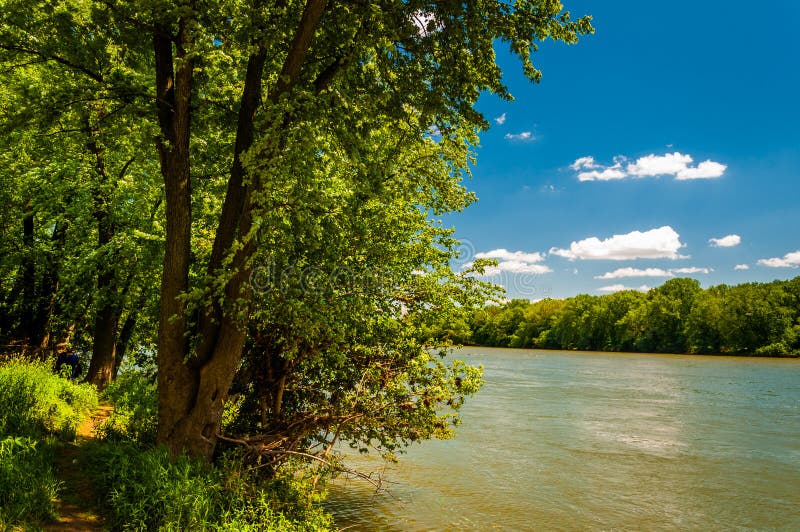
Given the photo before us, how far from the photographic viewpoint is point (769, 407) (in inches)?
1113

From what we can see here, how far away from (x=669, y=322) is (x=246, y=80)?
107 m

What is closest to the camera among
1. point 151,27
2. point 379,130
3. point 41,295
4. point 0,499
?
point 0,499

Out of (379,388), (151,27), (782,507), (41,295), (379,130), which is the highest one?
(151,27)

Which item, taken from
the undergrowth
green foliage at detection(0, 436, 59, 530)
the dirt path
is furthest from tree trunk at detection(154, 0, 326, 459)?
green foliage at detection(0, 436, 59, 530)

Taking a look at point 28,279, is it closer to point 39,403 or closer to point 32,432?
point 39,403

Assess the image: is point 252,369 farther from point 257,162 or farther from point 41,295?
point 41,295

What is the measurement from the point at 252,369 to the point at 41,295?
37.3 ft

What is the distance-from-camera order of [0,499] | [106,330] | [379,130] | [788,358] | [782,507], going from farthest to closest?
[788,358] → [106,330] → [782,507] → [379,130] → [0,499]

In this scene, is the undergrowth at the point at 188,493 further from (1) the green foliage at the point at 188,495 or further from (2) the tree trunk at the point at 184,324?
(2) the tree trunk at the point at 184,324

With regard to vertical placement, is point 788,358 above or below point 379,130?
below

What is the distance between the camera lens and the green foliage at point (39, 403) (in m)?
9.20

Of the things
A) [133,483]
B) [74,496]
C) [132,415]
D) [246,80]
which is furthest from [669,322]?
[74,496]

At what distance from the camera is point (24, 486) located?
7004 millimetres

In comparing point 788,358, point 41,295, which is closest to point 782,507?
point 41,295
